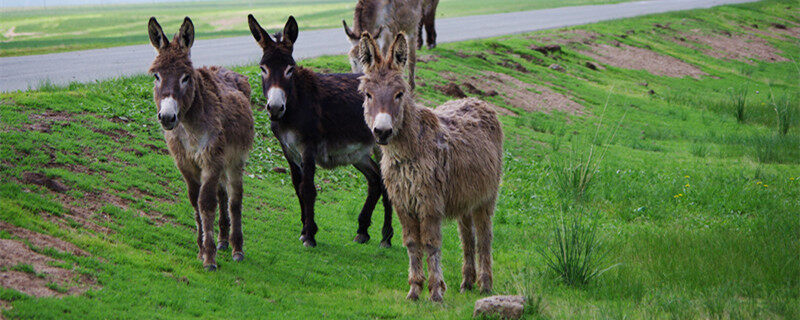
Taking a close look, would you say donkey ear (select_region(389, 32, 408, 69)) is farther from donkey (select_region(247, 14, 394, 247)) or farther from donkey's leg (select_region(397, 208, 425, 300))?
donkey (select_region(247, 14, 394, 247))

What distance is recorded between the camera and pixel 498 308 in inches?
240

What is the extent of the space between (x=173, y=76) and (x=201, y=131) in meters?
0.62

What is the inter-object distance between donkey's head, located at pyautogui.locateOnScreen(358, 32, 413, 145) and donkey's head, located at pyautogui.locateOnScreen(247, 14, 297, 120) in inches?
66.2

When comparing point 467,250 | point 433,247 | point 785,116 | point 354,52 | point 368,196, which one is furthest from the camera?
point 785,116

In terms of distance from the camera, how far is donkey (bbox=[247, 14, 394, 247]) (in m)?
8.20

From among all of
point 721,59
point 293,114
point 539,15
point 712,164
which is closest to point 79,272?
point 293,114

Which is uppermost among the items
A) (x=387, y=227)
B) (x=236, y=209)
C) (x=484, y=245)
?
(x=236, y=209)

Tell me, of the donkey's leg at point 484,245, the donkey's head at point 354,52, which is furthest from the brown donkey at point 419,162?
the donkey's head at point 354,52

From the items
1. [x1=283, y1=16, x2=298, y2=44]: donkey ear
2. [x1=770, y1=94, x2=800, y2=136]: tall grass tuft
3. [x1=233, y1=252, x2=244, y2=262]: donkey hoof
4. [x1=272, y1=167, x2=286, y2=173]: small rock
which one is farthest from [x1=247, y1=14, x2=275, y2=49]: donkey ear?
[x1=770, y1=94, x2=800, y2=136]: tall grass tuft

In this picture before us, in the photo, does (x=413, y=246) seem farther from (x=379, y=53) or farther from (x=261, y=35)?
(x=261, y=35)

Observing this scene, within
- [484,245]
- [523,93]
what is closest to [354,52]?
[484,245]

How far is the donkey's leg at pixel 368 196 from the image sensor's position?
9062 millimetres

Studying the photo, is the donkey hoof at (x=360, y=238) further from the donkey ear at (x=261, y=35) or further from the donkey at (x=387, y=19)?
the donkey at (x=387, y=19)

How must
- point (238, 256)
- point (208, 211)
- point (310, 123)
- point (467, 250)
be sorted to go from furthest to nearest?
point (310, 123)
point (238, 256)
point (467, 250)
point (208, 211)
